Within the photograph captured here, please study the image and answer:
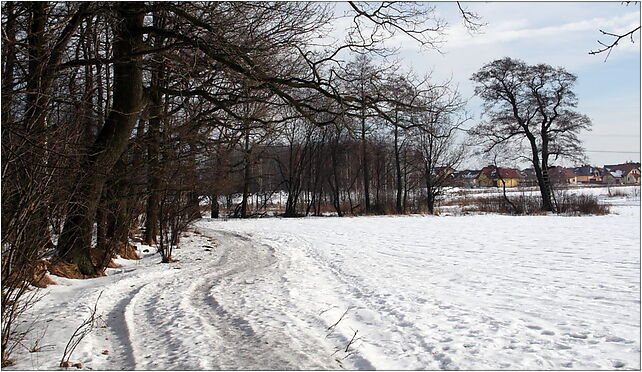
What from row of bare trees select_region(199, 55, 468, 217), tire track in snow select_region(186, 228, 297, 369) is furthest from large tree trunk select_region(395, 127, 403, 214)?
tire track in snow select_region(186, 228, 297, 369)

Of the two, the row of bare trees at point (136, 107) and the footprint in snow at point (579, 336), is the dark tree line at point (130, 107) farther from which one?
the footprint in snow at point (579, 336)

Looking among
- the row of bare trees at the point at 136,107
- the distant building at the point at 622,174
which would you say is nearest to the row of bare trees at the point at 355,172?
the row of bare trees at the point at 136,107

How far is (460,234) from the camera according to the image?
17.7 metres

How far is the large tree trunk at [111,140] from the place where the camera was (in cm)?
865

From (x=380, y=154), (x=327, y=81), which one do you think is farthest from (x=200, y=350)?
(x=380, y=154)

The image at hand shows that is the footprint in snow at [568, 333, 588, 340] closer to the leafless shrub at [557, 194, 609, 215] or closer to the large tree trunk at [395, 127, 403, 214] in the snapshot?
the leafless shrub at [557, 194, 609, 215]

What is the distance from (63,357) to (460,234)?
49.8 ft

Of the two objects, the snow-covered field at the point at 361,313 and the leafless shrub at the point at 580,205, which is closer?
the snow-covered field at the point at 361,313

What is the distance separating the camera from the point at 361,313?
6430mm

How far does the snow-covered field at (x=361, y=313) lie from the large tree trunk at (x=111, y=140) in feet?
2.56

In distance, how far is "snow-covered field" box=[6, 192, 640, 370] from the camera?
183 inches

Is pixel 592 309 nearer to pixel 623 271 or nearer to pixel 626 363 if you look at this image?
pixel 626 363

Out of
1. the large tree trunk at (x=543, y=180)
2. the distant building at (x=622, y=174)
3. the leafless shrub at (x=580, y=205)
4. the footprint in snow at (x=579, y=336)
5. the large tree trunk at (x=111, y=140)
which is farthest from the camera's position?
the distant building at (x=622, y=174)

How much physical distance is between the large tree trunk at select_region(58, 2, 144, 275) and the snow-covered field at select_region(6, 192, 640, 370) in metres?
0.78
